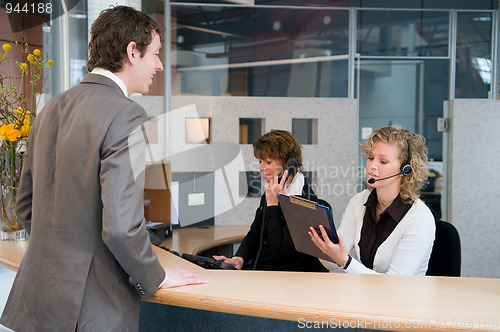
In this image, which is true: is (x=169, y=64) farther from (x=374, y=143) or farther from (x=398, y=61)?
(x=374, y=143)

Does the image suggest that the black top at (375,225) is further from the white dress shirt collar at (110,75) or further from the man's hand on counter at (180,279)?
the white dress shirt collar at (110,75)

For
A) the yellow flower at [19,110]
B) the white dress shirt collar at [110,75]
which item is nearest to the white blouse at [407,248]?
the white dress shirt collar at [110,75]

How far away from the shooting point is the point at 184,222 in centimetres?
376

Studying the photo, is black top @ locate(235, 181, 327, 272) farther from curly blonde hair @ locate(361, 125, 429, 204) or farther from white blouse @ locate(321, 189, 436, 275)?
curly blonde hair @ locate(361, 125, 429, 204)

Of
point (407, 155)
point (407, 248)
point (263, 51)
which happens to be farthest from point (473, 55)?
point (407, 248)

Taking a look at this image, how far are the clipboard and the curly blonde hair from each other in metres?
0.49

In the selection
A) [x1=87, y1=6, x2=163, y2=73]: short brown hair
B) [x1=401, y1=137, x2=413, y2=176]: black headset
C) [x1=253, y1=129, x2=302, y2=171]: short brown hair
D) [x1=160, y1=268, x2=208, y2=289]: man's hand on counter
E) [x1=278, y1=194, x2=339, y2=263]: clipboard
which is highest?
[x1=87, y1=6, x2=163, y2=73]: short brown hair

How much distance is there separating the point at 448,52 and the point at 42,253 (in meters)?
4.67

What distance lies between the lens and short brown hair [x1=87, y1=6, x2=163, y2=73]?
4.70 feet

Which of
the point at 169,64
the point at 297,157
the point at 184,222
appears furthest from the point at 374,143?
the point at 169,64

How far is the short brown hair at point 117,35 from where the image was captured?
143cm

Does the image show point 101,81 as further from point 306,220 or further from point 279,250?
point 279,250

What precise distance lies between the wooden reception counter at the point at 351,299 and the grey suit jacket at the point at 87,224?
138 millimetres

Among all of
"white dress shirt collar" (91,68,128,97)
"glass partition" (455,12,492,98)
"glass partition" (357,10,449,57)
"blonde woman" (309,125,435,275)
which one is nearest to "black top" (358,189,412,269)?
"blonde woman" (309,125,435,275)
